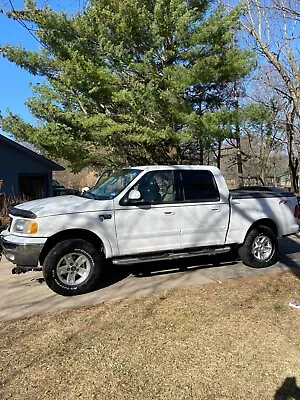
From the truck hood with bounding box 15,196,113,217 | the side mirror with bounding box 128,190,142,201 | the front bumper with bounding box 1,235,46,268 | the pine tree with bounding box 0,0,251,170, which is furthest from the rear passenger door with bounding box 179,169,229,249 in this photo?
the pine tree with bounding box 0,0,251,170

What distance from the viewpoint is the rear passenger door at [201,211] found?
5941 mm

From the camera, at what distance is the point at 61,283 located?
508 centimetres

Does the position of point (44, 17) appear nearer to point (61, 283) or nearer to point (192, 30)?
point (192, 30)

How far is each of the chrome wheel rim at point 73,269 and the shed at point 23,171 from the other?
40.0 ft

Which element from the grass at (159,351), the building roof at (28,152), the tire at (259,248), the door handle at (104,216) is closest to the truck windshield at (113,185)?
the door handle at (104,216)

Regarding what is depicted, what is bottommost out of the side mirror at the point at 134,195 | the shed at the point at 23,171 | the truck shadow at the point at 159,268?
the truck shadow at the point at 159,268

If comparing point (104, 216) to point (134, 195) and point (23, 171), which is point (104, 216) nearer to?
point (134, 195)

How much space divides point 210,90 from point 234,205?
1061 cm

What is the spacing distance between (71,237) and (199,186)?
7.84 feet

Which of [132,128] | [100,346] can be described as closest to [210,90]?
[132,128]

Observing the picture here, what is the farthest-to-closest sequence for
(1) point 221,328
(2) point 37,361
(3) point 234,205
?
(3) point 234,205
(1) point 221,328
(2) point 37,361

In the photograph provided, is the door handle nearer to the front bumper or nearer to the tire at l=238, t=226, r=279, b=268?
the front bumper

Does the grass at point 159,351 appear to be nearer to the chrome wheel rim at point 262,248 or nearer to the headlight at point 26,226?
the headlight at point 26,226

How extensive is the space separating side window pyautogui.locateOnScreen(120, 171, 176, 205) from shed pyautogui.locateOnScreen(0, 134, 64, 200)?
1211 cm
